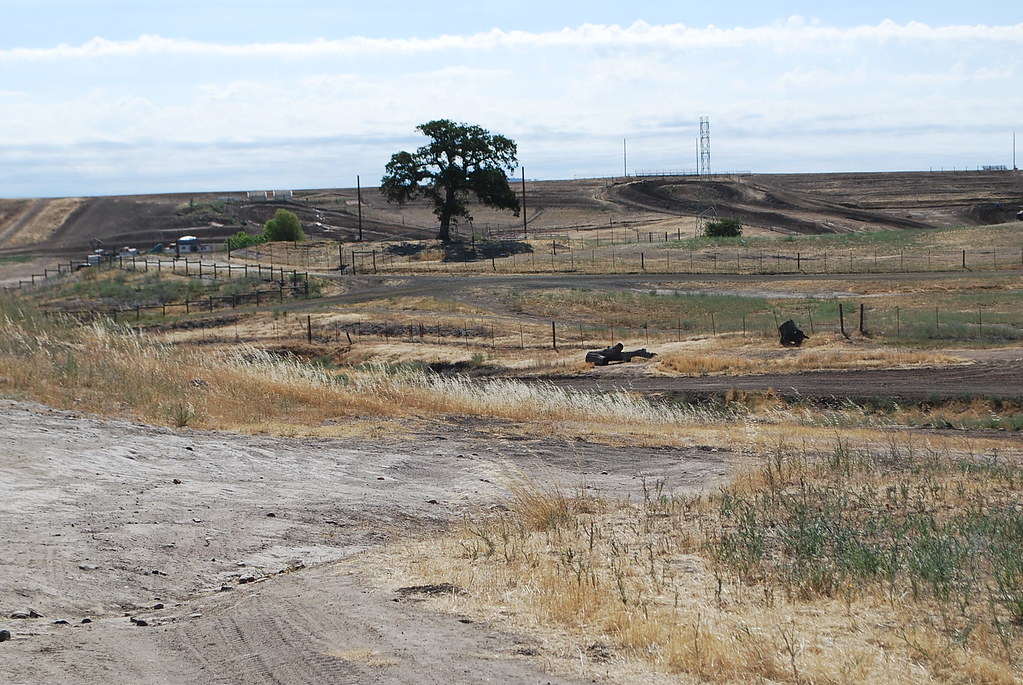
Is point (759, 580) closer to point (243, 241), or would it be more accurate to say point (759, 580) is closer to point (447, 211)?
point (447, 211)

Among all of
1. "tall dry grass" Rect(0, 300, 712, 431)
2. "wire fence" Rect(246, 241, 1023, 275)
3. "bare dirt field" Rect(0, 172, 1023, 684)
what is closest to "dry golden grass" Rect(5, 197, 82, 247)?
"wire fence" Rect(246, 241, 1023, 275)

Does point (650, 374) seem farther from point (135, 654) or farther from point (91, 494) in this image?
point (135, 654)

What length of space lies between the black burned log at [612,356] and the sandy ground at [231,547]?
21816 millimetres

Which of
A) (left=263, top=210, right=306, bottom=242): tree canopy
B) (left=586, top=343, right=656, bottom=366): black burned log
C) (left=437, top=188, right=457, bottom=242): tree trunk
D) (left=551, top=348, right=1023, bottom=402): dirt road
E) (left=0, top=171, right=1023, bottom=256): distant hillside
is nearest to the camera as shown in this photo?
(left=551, top=348, right=1023, bottom=402): dirt road

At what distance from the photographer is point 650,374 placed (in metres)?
34.6

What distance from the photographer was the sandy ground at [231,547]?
247 inches

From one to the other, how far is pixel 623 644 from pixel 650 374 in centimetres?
2821

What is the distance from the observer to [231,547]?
8953mm

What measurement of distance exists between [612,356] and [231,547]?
2885cm

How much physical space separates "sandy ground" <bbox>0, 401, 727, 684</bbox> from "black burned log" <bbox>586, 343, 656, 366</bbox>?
2182cm

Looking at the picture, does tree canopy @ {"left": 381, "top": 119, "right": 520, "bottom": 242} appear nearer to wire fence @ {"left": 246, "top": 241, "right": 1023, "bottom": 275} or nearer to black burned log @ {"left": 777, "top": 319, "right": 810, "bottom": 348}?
wire fence @ {"left": 246, "top": 241, "right": 1023, "bottom": 275}

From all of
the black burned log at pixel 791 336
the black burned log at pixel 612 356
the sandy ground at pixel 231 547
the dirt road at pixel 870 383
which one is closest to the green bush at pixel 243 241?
the black burned log at pixel 612 356

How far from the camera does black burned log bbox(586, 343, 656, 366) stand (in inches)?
1458

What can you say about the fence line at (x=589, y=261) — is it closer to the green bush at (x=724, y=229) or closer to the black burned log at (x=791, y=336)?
the green bush at (x=724, y=229)
